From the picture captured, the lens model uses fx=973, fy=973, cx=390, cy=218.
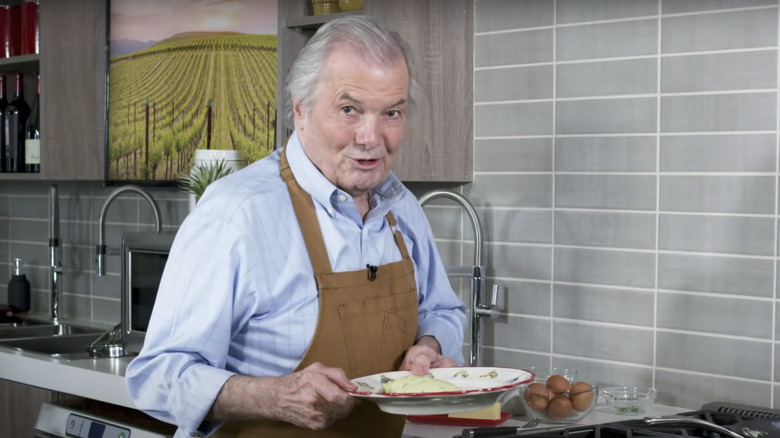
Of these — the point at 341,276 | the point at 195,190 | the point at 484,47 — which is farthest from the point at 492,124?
the point at 341,276

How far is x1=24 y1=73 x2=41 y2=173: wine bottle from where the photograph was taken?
3316mm

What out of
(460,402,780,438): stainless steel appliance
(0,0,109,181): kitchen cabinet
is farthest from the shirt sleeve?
(0,0,109,181): kitchen cabinet

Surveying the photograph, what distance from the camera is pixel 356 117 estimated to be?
1.57 metres

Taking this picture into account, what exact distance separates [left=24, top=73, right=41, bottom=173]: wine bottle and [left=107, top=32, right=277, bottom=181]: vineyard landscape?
9.6 inches

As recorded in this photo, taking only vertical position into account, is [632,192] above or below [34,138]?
below

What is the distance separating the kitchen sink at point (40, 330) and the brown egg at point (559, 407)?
1.86 meters

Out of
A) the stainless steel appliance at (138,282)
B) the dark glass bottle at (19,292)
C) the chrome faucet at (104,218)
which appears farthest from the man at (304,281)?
the dark glass bottle at (19,292)

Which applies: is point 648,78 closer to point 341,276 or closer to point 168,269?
point 341,276

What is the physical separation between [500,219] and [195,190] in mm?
866

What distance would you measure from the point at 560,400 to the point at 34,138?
227 centimetres

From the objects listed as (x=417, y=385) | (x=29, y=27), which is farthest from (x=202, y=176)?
(x=417, y=385)

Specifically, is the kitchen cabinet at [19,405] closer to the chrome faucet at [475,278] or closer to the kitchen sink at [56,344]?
the kitchen sink at [56,344]

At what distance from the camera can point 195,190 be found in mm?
2756

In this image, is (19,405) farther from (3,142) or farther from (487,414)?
(487,414)
